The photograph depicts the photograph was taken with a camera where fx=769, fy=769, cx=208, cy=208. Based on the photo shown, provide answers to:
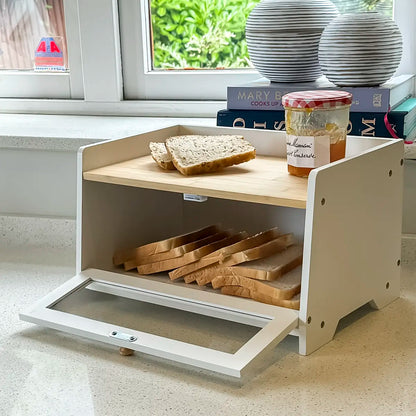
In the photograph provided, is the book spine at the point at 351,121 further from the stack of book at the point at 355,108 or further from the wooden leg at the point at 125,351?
the wooden leg at the point at 125,351

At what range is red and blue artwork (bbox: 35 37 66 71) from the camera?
6.06ft

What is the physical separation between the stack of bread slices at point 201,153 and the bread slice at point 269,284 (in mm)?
165

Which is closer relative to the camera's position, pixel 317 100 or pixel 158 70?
pixel 317 100

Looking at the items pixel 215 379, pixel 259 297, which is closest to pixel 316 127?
pixel 259 297

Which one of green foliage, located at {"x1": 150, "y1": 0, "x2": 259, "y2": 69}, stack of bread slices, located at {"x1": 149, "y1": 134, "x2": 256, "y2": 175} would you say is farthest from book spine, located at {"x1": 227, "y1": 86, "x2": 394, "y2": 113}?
green foliage, located at {"x1": 150, "y1": 0, "x2": 259, "y2": 69}

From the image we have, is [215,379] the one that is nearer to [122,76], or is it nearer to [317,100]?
[317,100]

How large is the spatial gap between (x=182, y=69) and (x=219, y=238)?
24.4 inches

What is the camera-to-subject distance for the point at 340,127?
1092 mm

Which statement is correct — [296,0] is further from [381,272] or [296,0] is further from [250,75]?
[381,272]

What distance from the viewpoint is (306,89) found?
1.35 m

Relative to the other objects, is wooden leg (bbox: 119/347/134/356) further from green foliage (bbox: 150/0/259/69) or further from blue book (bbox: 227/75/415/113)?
green foliage (bbox: 150/0/259/69)

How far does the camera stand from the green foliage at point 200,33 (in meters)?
1.69

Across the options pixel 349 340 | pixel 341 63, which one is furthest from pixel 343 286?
pixel 341 63

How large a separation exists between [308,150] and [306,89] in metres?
0.29
